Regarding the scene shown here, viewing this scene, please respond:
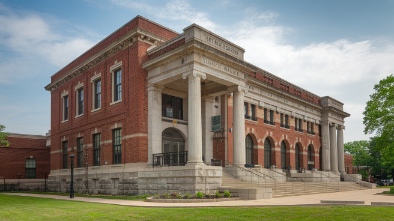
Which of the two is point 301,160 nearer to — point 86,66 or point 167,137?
point 167,137

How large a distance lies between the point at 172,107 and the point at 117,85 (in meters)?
4.24

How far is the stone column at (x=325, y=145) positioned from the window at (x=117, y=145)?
27.8 meters

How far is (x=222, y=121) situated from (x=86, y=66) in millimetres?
11814

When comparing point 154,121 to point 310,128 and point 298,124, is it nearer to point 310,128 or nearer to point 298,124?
point 298,124

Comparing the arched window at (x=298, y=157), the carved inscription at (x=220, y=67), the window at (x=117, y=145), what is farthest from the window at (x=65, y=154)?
the arched window at (x=298, y=157)

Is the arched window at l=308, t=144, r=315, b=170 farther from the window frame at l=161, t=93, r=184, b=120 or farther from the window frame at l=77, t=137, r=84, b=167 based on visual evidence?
the window frame at l=77, t=137, r=84, b=167

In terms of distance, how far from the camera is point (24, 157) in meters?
42.0

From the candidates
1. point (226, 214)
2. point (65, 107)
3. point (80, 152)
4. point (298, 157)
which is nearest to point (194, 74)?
point (226, 214)

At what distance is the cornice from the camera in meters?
25.3

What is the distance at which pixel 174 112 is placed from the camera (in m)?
27.7

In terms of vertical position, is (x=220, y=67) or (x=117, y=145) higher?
(x=220, y=67)

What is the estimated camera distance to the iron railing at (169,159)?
2375 cm

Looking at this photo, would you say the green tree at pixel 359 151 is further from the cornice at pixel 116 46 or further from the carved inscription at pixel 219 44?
→ the cornice at pixel 116 46

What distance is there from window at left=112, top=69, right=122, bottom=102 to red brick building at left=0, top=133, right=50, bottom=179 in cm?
1730
